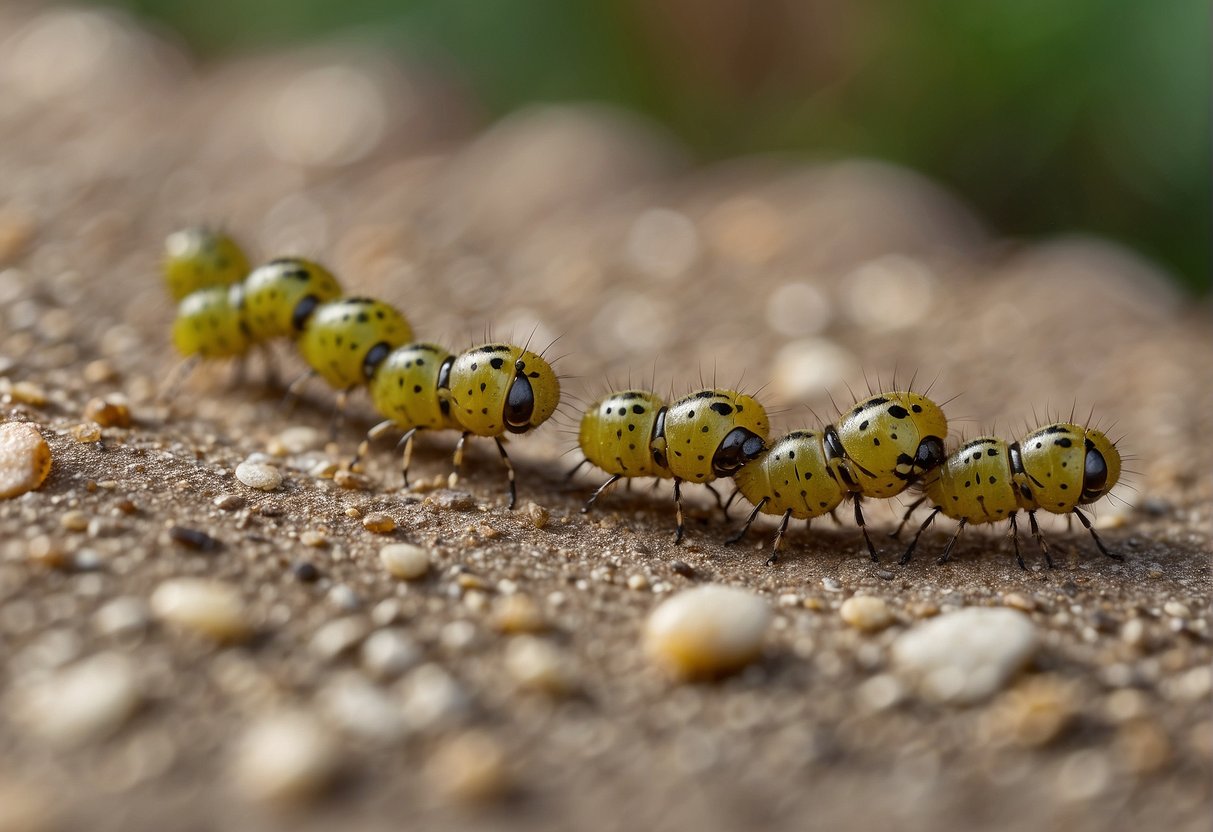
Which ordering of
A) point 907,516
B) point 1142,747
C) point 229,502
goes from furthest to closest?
point 907,516 < point 229,502 < point 1142,747

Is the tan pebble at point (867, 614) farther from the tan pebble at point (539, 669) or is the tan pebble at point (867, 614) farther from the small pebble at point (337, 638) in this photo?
the small pebble at point (337, 638)

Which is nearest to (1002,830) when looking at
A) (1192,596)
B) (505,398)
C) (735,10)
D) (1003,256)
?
(1192,596)

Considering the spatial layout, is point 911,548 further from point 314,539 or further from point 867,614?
point 314,539

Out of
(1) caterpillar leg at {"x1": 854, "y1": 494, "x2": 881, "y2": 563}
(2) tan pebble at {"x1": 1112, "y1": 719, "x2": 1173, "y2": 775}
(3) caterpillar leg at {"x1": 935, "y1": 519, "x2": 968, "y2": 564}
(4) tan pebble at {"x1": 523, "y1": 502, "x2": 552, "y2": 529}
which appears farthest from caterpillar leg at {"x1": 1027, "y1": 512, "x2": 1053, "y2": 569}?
(4) tan pebble at {"x1": 523, "y1": 502, "x2": 552, "y2": 529}

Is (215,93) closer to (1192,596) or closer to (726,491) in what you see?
(726,491)

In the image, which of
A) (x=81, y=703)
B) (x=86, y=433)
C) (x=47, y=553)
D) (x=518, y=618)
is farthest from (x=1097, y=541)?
(x=86, y=433)
